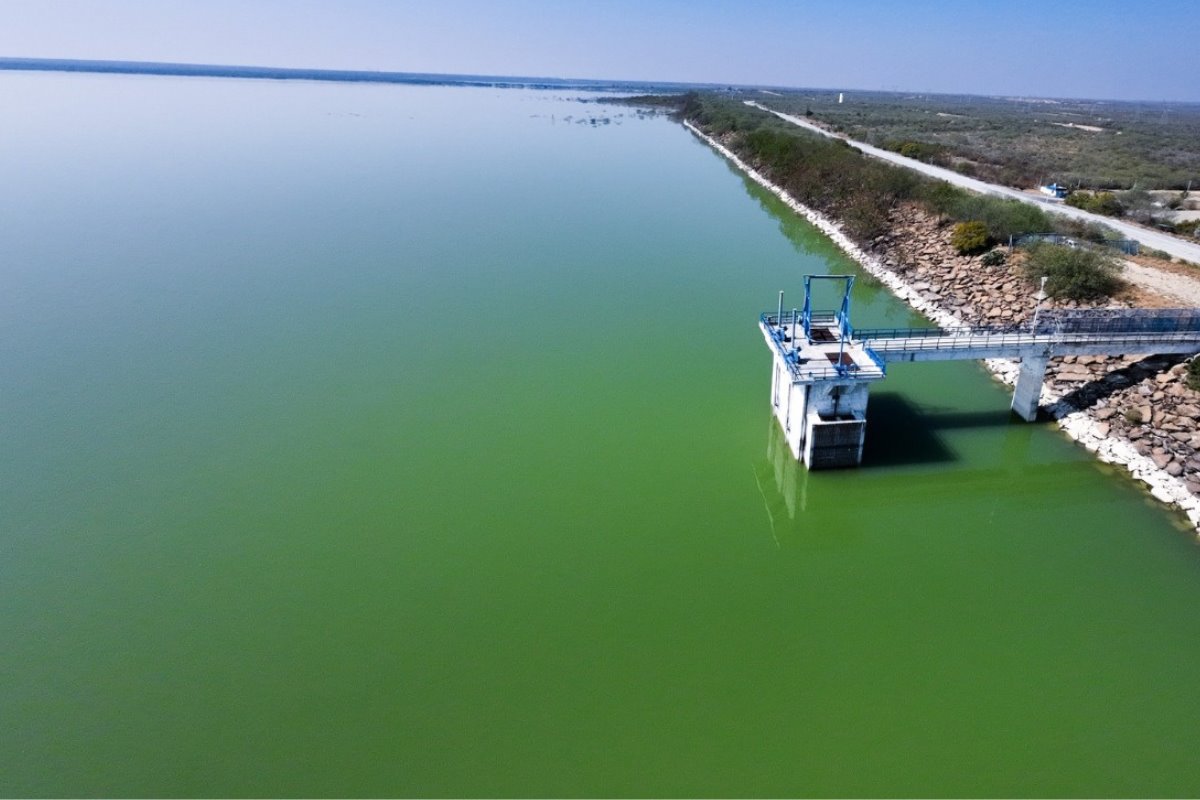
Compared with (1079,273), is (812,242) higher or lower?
lower

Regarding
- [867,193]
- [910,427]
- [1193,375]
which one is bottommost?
[910,427]

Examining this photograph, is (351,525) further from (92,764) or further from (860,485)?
(860,485)

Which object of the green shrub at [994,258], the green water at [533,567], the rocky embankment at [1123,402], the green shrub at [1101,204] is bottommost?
the green water at [533,567]

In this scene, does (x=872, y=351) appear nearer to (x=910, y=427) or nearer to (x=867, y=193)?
(x=910, y=427)

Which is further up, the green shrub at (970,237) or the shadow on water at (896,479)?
the green shrub at (970,237)

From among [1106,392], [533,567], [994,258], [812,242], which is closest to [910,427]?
[1106,392]

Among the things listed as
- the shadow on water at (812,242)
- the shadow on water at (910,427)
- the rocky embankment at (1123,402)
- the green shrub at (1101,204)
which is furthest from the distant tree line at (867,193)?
the shadow on water at (910,427)

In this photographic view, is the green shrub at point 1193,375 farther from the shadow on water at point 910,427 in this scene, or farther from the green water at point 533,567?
the shadow on water at point 910,427

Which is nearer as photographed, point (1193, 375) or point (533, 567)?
point (533, 567)
